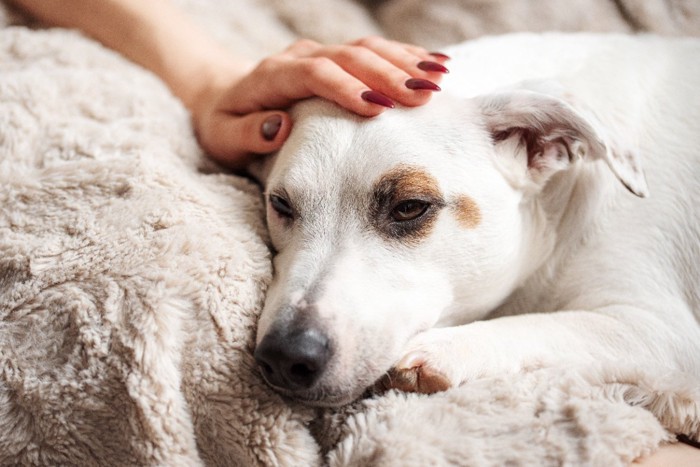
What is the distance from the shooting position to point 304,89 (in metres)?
1.43

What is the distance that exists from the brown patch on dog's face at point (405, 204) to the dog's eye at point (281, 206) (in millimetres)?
187

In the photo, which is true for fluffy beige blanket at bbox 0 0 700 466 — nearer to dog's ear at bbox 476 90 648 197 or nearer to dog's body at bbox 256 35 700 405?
dog's body at bbox 256 35 700 405

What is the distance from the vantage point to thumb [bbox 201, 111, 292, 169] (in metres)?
1.47

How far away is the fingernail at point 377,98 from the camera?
4.33 feet

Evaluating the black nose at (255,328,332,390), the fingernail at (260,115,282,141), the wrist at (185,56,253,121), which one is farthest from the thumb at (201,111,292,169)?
the black nose at (255,328,332,390)

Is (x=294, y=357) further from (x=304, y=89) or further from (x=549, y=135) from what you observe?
(x=549, y=135)

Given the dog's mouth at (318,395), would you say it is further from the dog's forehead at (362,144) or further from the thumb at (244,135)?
the thumb at (244,135)

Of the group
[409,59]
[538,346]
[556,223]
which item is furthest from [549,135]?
[538,346]

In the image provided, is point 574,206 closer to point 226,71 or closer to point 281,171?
point 281,171

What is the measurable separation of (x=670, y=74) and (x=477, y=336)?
94 cm

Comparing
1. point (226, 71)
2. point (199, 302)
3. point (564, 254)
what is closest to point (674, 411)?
point (564, 254)

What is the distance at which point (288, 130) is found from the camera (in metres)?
1.46

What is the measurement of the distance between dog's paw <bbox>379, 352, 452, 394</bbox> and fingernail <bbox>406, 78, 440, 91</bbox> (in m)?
0.55

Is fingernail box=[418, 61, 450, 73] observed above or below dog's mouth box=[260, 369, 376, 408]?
above
